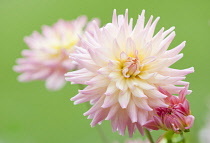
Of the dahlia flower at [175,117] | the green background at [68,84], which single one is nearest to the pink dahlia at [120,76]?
the dahlia flower at [175,117]

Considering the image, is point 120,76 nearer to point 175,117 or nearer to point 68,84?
point 175,117

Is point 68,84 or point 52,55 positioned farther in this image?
point 68,84

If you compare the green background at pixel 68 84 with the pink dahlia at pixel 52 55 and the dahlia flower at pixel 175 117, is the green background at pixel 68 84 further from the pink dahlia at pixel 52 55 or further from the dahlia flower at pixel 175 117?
the dahlia flower at pixel 175 117

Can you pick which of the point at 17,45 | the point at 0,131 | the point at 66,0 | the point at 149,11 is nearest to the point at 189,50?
the point at 149,11

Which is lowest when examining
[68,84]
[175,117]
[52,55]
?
[175,117]

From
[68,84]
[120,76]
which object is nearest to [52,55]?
[120,76]

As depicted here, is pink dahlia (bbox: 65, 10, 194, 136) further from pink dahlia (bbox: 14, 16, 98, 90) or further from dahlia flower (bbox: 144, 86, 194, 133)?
pink dahlia (bbox: 14, 16, 98, 90)

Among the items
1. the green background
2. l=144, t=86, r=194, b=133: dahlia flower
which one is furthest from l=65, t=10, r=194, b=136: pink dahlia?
the green background

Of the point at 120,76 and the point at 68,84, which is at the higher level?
the point at 68,84
